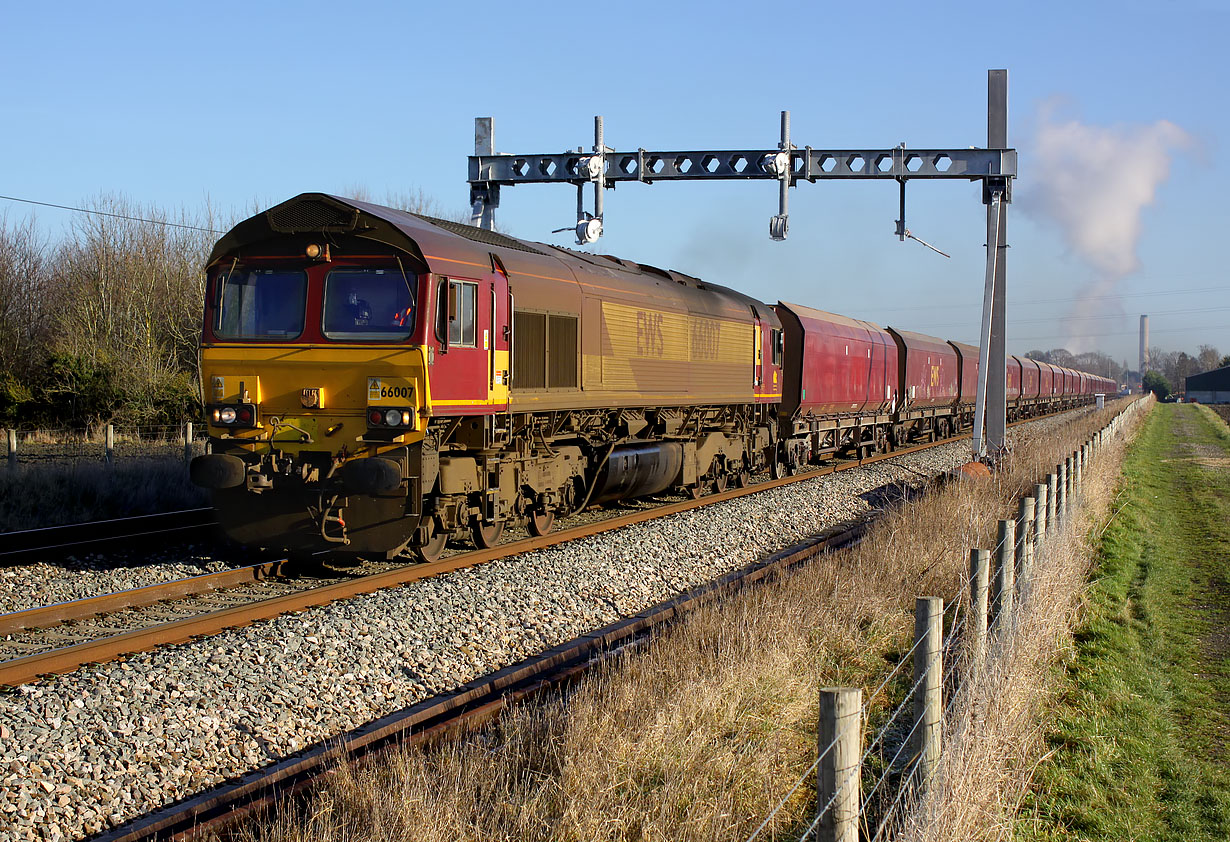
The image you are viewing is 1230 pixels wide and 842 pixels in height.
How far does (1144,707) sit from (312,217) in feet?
29.4

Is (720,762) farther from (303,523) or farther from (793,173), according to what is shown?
(793,173)

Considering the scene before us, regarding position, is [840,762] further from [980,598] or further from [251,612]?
[251,612]

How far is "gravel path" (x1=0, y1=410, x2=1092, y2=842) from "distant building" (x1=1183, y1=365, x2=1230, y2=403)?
12622 cm

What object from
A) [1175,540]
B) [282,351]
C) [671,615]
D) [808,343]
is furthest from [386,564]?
[808,343]

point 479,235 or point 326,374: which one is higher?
point 479,235

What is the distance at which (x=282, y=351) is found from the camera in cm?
1085

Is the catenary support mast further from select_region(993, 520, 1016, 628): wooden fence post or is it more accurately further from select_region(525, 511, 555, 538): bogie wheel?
select_region(993, 520, 1016, 628): wooden fence post

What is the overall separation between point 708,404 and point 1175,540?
777cm

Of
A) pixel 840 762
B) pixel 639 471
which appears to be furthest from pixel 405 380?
pixel 840 762

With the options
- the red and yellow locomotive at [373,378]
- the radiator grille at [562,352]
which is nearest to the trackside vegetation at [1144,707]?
the red and yellow locomotive at [373,378]

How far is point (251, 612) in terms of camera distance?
8.73 m

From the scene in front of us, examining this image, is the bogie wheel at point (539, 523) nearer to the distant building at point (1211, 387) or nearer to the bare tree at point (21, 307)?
the bare tree at point (21, 307)

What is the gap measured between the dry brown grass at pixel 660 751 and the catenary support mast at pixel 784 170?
13.3 m

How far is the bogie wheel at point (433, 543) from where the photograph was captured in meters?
11.3
